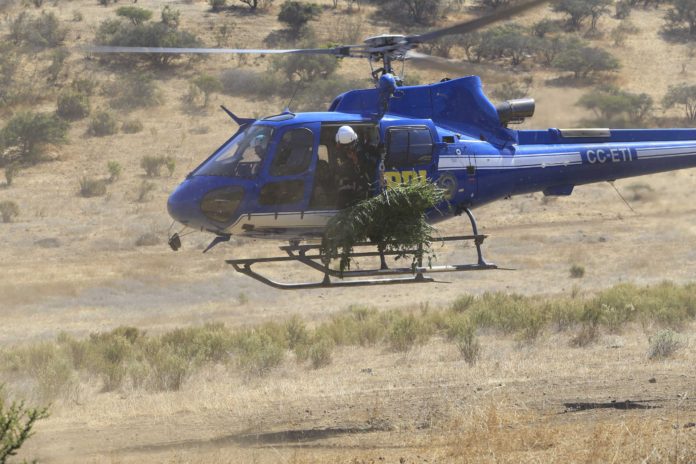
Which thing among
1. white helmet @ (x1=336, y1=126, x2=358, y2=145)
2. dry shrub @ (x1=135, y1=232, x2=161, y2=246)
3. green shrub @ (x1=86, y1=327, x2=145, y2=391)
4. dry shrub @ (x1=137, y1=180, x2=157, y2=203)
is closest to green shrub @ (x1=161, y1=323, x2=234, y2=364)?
green shrub @ (x1=86, y1=327, x2=145, y2=391)

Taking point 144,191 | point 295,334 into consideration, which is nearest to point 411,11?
point 144,191

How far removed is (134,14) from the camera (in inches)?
2016

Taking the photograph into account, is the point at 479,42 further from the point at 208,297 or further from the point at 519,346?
the point at 519,346

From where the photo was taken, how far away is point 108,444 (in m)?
13.1

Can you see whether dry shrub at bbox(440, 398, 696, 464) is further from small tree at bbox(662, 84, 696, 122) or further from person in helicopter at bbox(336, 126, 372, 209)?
small tree at bbox(662, 84, 696, 122)

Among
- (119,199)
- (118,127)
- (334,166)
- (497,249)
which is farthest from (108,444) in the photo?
(118,127)

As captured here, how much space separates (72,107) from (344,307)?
69.3 feet

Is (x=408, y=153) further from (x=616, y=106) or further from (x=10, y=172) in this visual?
(x=10, y=172)

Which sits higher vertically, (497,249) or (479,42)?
(479,42)

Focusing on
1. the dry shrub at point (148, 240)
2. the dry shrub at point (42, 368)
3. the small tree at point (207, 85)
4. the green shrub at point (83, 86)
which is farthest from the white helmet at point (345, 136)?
the green shrub at point (83, 86)

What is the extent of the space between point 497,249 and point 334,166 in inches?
732

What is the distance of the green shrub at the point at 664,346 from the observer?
17.7 meters

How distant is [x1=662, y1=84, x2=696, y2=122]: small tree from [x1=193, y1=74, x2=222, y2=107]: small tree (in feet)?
65.9

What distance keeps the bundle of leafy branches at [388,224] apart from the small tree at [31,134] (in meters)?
28.4
